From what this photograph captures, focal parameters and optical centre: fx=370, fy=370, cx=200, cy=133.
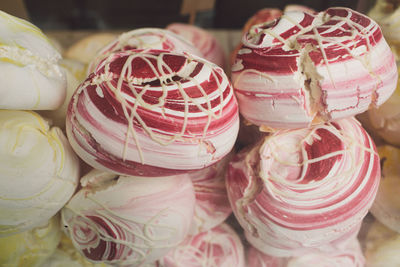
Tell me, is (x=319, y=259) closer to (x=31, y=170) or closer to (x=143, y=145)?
(x=143, y=145)

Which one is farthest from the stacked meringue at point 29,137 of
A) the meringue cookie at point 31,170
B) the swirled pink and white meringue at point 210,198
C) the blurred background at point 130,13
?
the blurred background at point 130,13

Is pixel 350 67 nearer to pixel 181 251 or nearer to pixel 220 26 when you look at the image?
pixel 181 251

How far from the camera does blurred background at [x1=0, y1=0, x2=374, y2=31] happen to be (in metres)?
1.40

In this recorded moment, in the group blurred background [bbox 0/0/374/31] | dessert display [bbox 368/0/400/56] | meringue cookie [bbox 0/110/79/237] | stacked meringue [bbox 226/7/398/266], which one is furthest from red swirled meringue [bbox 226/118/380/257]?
blurred background [bbox 0/0/374/31]

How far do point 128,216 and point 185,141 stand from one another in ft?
0.68

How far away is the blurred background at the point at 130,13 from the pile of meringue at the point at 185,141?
0.68 m

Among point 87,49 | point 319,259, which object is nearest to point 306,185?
point 319,259

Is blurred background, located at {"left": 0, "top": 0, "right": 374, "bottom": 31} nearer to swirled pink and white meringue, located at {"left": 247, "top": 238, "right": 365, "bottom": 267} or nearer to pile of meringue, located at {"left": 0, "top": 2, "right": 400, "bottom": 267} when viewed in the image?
pile of meringue, located at {"left": 0, "top": 2, "right": 400, "bottom": 267}

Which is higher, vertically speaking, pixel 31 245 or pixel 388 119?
pixel 388 119

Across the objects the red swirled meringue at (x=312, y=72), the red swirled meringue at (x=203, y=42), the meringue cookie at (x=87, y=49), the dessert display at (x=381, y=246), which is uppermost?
the red swirled meringue at (x=312, y=72)

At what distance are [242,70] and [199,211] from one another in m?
0.34

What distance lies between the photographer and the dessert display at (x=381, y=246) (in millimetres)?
839

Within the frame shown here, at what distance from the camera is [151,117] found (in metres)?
0.59

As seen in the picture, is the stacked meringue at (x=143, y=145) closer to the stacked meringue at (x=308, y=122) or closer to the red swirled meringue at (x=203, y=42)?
the stacked meringue at (x=308, y=122)
